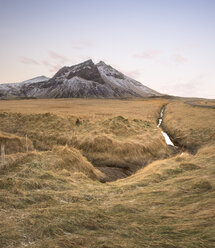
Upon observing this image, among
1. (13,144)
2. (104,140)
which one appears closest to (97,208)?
(104,140)

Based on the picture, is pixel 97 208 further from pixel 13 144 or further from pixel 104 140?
pixel 13 144

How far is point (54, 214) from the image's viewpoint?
5.52 m

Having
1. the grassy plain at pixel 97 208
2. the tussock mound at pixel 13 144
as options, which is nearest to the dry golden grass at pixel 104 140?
the tussock mound at pixel 13 144

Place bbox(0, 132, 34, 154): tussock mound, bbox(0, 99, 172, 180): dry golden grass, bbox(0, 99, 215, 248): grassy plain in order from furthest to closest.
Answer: bbox(0, 132, 34, 154): tussock mound
bbox(0, 99, 172, 180): dry golden grass
bbox(0, 99, 215, 248): grassy plain

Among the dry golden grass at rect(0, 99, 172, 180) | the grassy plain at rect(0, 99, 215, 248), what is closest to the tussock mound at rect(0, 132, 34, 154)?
the dry golden grass at rect(0, 99, 172, 180)

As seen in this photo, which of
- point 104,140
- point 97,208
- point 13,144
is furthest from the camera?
point 104,140

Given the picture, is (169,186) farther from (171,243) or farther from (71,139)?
(71,139)

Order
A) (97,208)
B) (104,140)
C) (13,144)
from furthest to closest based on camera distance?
(104,140) < (13,144) < (97,208)

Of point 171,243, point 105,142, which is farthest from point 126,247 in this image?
point 105,142

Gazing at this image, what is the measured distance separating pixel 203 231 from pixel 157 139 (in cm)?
1770

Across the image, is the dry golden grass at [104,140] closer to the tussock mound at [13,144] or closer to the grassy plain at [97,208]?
the tussock mound at [13,144]

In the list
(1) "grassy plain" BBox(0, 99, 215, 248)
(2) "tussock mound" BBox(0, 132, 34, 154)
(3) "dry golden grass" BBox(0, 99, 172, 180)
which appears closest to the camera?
(1) "grassy plain" BBox(0, 99, 215, 248)

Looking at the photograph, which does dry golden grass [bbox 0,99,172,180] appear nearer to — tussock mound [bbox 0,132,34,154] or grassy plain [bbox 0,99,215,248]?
tussock mound [bbox 0,132,34,154]

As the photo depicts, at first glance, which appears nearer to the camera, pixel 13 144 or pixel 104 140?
pixel 13 144
